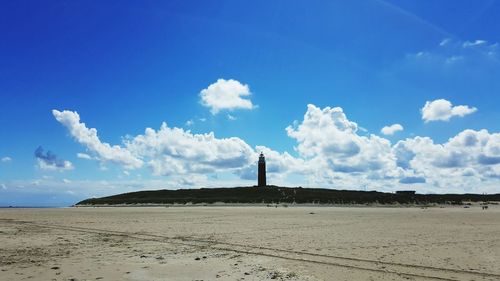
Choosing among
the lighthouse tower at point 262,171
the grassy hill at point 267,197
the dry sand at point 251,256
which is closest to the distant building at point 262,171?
the lighthouse tower at point 262,171

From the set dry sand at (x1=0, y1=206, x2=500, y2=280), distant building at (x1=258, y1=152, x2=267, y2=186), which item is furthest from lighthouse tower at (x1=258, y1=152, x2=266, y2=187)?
dry sand at (x1=0, y1=206, x2=500, y2=280)

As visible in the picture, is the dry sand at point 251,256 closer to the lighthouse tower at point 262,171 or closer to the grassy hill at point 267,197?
the grassy hill at point 267,197

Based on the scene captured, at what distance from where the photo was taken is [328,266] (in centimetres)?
1247

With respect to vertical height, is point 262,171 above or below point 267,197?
above

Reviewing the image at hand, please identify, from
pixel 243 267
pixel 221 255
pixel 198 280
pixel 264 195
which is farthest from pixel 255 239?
pixel 264 195

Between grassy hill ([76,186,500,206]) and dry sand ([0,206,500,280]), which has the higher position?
grassy hill ([76,186,500,206])

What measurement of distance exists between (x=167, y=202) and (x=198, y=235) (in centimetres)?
7230

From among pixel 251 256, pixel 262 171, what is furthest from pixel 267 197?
pixel 251 256

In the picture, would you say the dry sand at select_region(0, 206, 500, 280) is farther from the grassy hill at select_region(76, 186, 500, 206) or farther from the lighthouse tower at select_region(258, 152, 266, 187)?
the lighthouse tower at select_region(258, 152, 266, 187)

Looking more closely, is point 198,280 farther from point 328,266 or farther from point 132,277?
point 328,266

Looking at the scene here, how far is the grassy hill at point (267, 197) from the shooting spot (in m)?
83.0

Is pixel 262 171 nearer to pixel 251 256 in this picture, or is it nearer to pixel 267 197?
pixel 267 197

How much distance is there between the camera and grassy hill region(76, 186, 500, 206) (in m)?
83.0

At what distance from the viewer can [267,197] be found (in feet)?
285
